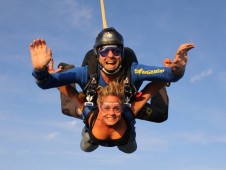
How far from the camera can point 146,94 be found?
8.29 m

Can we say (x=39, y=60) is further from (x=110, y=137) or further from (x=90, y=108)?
(x=110, y=137)

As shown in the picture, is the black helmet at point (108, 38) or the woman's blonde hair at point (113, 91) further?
the black helmet at point (108, 38)

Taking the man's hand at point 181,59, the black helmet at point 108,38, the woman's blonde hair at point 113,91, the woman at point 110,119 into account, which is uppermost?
the black helmet at point 108,38

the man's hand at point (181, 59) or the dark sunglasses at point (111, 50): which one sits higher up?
the dark sunglasses at point (111, 50)

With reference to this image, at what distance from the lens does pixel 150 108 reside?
8.85 m

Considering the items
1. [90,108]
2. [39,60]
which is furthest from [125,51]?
[39,60]

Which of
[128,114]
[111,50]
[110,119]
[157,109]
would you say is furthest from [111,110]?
[157,109]

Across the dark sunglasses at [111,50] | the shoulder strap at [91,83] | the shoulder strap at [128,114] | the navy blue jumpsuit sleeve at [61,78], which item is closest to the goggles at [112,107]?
the shoulder strap at [128,114]

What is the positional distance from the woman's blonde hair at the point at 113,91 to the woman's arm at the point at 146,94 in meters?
0.78

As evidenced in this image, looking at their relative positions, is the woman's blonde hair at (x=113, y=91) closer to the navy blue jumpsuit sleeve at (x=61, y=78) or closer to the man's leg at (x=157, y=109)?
the navy blue jumpsuit sleeve at (x=61, y=78)

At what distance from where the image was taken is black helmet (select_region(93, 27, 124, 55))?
24.6ft

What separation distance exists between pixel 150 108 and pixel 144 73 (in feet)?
5.00

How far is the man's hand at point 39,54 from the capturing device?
7.06 m

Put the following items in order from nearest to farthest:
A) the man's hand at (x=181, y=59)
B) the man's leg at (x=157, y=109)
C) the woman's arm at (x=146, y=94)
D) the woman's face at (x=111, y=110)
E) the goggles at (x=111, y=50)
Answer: the man's hand at (x=181, y=59), the woman's face at (x=111, y=110), the goggles at (x=111, y=50), the woman's arm at (x=146, y=94), the man's leg at (x=157, y=109)
